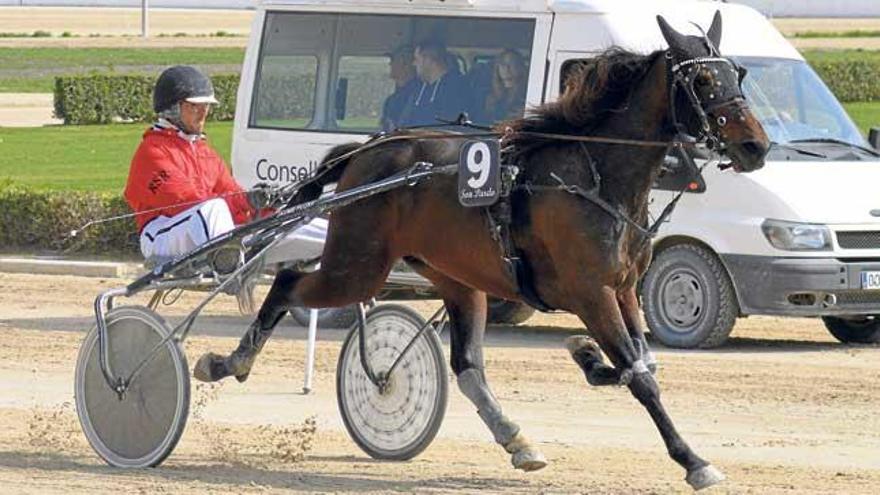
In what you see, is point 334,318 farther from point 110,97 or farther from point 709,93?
point 110,97

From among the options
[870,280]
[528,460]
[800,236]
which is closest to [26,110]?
[800,236]

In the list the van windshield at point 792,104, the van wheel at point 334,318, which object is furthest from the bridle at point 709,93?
the van wheel at point 334,318

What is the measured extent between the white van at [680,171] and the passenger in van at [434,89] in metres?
0.02

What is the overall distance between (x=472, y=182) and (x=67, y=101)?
25888 mm

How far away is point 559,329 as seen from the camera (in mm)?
13367

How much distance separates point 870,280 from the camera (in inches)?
463

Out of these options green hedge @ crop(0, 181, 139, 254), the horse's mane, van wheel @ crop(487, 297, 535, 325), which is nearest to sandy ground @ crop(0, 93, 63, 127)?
green hedge @ crop(0, 181, 139, 254)

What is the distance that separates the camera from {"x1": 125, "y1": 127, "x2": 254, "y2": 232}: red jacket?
Result: 344 inches

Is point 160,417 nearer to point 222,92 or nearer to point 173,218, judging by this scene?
point 173,218

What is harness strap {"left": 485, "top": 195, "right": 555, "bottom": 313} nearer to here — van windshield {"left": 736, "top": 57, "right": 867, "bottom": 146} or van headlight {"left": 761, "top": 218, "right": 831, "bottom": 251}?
van headlight {"left": 761, "top": 218, "right": 831, "bottom": 251}

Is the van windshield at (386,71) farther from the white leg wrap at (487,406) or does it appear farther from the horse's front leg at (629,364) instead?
the horse's front leg at (629,364)

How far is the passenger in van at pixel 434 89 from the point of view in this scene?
12.9m

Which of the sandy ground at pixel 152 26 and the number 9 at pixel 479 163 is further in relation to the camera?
the sandy ground at pixel 152 26

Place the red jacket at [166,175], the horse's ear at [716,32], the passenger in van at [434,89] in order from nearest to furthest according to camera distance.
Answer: the horse's ear at [716,32] < the red jacket at [166,175] < the passenger in van at [434,89]
